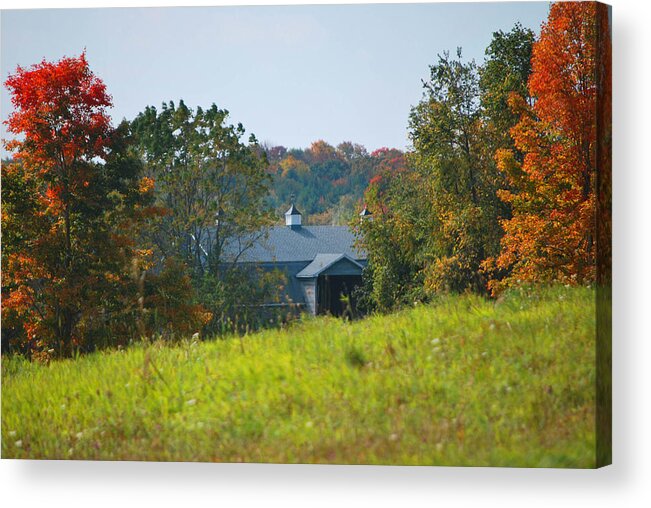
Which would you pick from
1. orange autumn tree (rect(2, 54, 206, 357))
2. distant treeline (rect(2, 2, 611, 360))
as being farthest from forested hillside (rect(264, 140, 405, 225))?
orange autumn tree (rect(2, 54, 206, 357))

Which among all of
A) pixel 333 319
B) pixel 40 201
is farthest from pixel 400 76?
pixel 40 201

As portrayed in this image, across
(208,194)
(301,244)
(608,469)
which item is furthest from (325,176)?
(608,469)

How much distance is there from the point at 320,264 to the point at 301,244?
0.23 m

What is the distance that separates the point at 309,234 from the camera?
7926 mm

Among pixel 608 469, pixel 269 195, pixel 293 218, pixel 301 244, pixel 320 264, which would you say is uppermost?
pixel 269 195

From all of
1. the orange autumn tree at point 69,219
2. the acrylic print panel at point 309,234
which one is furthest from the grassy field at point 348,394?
the orange autumn tree at point 69,219

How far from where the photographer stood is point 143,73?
8023mm

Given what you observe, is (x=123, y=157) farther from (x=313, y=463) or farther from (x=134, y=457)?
(x=313, y=463)

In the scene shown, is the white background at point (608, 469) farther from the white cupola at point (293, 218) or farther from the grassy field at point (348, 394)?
the white cupola at point (293, 218)

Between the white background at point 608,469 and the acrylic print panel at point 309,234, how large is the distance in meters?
0.18

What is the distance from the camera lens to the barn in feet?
25.5

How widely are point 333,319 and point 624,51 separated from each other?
2.99 meters

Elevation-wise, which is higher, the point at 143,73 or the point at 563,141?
the point at 143,73

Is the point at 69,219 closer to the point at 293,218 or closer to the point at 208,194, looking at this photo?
the point at 208,194
